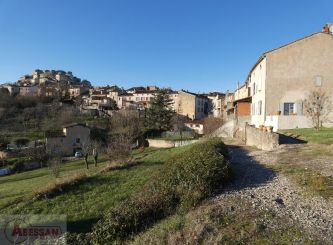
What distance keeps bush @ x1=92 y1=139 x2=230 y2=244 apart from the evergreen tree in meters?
55.0

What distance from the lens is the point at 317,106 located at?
28.6m

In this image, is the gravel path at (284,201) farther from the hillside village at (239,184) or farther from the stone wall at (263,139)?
the stone wall at (263,139)

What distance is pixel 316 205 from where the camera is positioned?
8922 millimetres

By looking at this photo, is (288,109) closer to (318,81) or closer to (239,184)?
(318,81)

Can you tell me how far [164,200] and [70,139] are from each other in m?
55.8

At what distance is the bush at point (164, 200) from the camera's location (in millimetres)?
9344

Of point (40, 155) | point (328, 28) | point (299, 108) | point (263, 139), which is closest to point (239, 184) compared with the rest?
point (263, 139)

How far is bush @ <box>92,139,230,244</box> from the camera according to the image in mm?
9344

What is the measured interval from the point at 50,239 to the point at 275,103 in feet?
81.5

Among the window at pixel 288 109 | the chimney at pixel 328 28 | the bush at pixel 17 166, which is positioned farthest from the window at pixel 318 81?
the bush at pixel 17 166

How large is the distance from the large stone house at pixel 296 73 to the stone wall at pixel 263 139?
5256mm

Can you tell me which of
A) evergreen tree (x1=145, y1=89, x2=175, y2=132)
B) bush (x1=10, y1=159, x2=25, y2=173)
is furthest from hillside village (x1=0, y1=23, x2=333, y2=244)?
evergreen tree (x1=145, y1=89, x2=175, y2=132)

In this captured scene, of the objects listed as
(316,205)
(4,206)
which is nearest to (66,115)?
(4,206)

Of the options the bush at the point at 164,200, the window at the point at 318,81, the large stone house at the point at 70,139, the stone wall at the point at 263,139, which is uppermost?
the window at the point at 318,81
